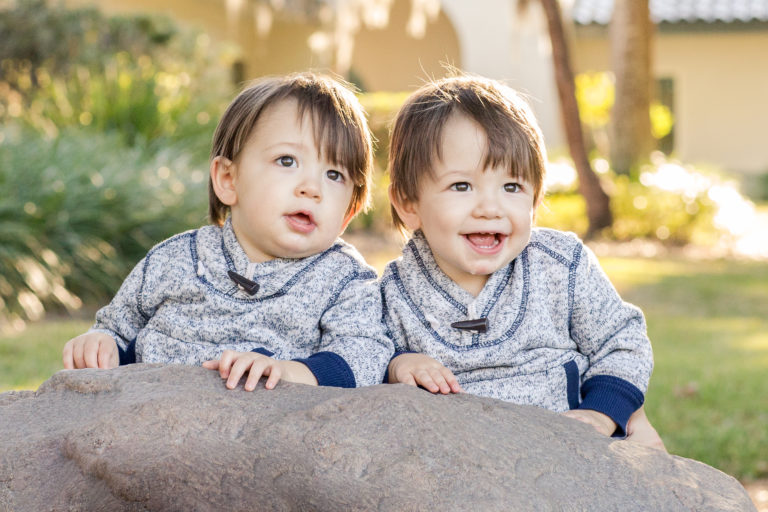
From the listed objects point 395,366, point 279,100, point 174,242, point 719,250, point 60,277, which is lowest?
point 719,250

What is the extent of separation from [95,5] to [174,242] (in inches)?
377

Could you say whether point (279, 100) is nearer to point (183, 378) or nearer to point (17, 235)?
point (183, 378)

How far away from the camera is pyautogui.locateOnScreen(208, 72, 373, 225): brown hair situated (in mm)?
2252

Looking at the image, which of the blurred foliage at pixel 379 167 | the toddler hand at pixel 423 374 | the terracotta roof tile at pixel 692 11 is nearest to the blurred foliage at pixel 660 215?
the blurred foliage at pixel 379 167

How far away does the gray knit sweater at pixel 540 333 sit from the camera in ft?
7.30

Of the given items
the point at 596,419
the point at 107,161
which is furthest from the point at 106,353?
the point at 107,161

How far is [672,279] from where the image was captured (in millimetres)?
8250

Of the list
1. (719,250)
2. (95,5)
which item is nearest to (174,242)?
(719,250)

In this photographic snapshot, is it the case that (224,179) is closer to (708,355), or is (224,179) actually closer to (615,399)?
(615,399)

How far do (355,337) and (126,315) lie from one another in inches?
24.6

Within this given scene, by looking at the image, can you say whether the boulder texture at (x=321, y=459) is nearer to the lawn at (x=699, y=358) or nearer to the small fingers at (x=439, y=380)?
the small fingers at (x=439, y=380)

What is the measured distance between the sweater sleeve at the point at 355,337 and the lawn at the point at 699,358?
2.18m

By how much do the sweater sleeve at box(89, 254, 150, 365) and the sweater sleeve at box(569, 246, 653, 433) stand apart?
1.08m

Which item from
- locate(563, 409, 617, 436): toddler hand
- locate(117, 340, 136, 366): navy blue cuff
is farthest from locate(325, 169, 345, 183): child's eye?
locate(563, 409, 617, 436): toddler hand
